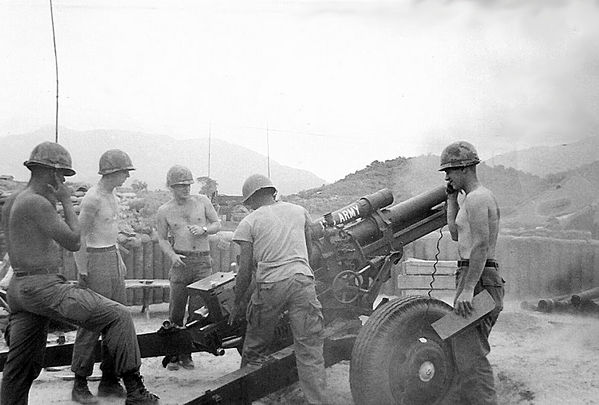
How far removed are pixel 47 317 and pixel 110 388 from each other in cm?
125

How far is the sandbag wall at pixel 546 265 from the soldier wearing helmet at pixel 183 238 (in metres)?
4.24

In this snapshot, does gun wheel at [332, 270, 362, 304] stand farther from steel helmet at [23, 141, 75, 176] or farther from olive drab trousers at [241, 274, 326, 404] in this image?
steel helmet at [23, 141, 75, 176]

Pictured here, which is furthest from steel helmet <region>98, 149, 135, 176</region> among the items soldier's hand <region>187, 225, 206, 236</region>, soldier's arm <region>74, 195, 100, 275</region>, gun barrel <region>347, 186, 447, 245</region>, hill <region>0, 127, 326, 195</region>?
hill <region>0, 127, 326, 195</region>

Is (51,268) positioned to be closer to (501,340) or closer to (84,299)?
(84,299)

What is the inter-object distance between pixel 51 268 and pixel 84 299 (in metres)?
0.31

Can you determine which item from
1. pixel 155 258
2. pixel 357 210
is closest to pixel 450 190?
pixel 357 210

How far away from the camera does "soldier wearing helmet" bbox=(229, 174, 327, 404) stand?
3.98 m

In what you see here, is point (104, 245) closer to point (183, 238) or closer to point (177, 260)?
point (177, 260)

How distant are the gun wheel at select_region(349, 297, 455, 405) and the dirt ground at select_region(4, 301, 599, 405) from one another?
27.4 inches

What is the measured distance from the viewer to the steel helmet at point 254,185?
4.21 meters

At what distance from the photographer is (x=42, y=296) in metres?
3.77

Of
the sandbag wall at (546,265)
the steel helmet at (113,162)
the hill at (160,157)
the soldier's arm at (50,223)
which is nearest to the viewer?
the soldier's arm at (50,223)

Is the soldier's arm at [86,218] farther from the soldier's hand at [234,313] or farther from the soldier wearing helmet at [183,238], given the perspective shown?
the soldier's hand at [234,313]

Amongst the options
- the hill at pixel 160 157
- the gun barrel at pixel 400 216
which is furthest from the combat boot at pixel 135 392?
the hill at pixel 160 157
